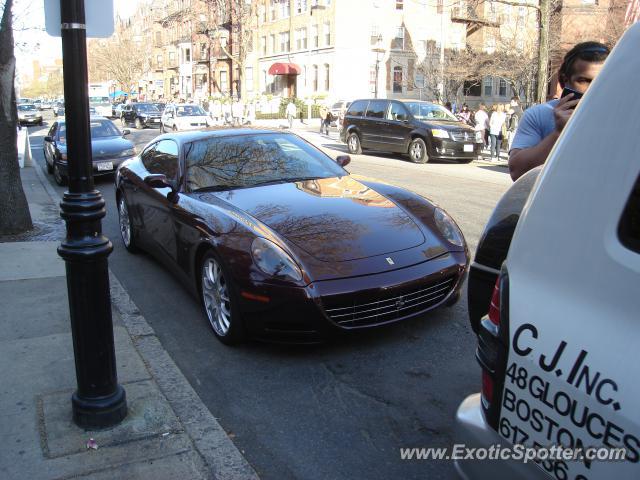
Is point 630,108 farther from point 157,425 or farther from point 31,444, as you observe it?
point 31,444

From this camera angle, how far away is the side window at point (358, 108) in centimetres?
1984

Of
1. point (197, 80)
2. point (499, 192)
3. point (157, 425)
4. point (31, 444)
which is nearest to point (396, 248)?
point (157, 425)

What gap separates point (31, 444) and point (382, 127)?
16729 millimetres

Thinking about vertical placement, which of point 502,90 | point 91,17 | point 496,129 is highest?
point 502,90

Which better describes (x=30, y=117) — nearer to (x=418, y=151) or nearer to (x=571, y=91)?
(x=418, y=151)

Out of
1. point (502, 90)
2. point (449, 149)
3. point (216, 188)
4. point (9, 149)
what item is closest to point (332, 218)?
point (216, 188)

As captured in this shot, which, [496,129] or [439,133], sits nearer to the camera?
[439,133]

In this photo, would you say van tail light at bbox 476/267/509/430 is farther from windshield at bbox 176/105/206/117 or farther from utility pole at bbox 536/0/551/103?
windshield at bbox 176/105/206/117

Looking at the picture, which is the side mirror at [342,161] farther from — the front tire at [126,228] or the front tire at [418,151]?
the front tire at [418,151]

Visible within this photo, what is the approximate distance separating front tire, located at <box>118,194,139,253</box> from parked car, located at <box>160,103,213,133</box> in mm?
21460

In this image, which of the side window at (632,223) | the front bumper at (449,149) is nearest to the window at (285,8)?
the front bumper at (449,149)

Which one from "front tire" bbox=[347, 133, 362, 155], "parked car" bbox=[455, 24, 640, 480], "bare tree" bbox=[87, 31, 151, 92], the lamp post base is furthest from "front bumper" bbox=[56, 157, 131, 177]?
"bare tree" bbox=[87, 31, 151, 92]

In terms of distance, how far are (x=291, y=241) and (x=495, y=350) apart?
2.36 meters

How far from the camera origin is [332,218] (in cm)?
448
